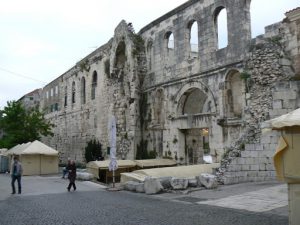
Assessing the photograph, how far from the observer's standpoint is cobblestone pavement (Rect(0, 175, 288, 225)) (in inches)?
283

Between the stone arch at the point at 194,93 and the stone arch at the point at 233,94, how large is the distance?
2.11 ft

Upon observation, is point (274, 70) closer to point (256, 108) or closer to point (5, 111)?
point (256, 108)

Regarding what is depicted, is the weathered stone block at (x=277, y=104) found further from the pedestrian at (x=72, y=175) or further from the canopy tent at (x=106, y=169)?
the pedestrian at (x=72, y=175)

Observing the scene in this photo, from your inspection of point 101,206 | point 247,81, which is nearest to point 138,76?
point 247,81

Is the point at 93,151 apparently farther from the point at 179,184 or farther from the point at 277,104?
the point at 277,104

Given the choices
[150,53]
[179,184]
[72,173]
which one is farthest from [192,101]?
[72,173]

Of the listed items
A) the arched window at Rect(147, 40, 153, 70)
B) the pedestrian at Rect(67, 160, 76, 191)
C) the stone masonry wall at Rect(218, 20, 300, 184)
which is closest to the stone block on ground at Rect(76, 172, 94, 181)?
the pedestrian at Rect(67, 160, 76, 191)

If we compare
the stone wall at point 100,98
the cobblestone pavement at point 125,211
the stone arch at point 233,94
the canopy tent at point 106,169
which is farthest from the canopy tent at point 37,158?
the stone arch at point 233,94

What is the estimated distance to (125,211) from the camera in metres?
8.44

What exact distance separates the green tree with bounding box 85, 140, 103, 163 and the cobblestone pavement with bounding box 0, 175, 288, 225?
41.8ft

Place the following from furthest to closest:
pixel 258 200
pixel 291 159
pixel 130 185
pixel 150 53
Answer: pixel 150 53 → pixel 130 185 → pixel 258 200 → pixel 291 159

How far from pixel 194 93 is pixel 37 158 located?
11396 millimetres

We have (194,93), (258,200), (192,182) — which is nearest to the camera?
(258,200)

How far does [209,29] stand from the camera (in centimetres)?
1598
